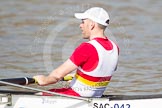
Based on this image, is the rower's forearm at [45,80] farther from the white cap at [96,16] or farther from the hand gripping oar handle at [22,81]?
the white cap at [96,16]

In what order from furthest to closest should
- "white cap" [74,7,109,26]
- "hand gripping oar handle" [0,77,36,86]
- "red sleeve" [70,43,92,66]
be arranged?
1. "hand gripping oar handle" [0,77,36,86]
2. "white cap" [74,7,109,26]
3. "red sleeve" [70,43,92,66]

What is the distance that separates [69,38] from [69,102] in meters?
7.62

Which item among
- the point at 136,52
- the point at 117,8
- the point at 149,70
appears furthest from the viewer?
the point at 117,8

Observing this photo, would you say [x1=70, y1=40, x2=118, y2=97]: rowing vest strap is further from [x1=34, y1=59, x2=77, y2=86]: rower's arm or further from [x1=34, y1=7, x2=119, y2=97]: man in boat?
[x1=34, y1=59, x2=77, y2=86]: rower's arm

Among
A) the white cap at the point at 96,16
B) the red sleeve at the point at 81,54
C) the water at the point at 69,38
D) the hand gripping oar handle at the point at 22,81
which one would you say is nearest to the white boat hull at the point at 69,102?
the hand gripping oar handle at the point at 22,81

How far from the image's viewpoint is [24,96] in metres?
7.54

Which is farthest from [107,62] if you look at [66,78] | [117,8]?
[117,8]

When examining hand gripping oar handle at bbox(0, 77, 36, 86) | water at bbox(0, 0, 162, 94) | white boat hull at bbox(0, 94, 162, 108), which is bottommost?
white boat hull at bbox(0, 94, 162, 108)

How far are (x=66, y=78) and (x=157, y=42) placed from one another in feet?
24.4

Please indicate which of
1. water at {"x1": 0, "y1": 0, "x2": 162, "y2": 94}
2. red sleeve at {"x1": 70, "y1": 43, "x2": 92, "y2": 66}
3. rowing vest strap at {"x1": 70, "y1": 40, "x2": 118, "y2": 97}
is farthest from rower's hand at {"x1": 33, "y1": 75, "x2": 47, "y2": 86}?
water at {"x1": 0, "y1": 0, "x2": 162, "y2": 94}

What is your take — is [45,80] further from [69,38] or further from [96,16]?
[69,38]

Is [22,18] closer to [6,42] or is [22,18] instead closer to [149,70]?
[6,42]

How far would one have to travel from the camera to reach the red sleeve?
23.8ft

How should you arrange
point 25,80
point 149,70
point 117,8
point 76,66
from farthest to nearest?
1. point 117,8
2. point 149,70
3. point 25,80
4. point 76,66
